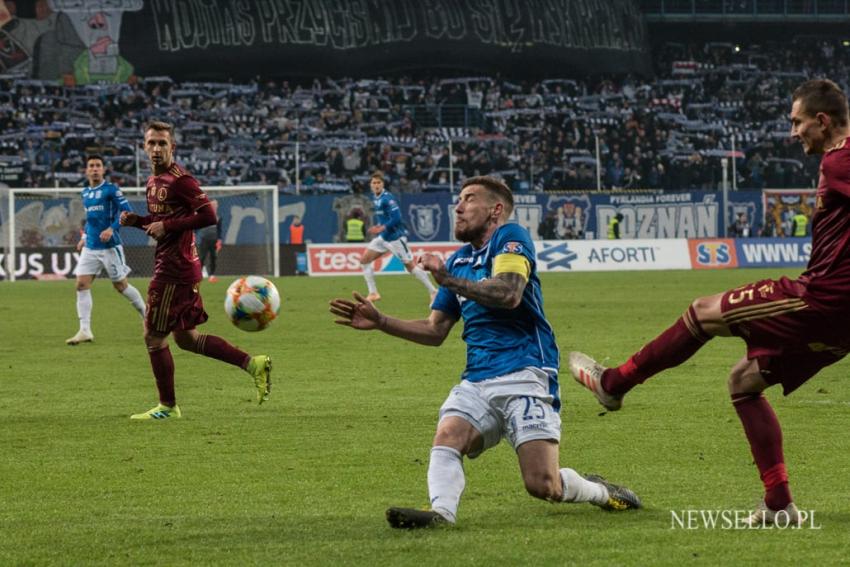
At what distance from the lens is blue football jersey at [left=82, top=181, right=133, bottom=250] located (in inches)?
691

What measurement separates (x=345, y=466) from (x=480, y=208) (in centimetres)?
242

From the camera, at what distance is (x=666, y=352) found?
6035mm

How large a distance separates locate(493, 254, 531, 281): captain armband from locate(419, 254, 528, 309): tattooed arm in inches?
0.6

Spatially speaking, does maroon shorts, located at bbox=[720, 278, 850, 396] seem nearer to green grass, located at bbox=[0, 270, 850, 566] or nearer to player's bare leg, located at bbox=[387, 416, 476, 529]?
green grass, located at bbox=[0, 270, 850, 566]

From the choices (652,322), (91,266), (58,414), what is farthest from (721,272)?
(58,414)

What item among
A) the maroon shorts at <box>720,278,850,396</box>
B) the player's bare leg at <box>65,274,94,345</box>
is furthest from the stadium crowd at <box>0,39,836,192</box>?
the maroon shorts at <box>720,278,850,396</box>

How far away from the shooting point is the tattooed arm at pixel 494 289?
5965mm

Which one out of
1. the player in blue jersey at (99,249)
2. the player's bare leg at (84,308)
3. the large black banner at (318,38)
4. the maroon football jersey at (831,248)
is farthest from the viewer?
the large black banner at (318,38)

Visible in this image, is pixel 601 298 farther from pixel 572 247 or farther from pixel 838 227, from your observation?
pixel 838 227

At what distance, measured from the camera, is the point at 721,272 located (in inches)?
Result: 1484

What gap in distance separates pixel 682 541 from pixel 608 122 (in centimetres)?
5152

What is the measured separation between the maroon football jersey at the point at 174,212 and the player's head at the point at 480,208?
4.77 metres

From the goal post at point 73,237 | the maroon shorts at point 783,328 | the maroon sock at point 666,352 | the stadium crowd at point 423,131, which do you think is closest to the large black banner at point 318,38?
the stadium crowd at point 423,131

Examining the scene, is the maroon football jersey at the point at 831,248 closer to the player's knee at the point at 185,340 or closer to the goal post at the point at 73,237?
the player's knee at the point at 185,340
